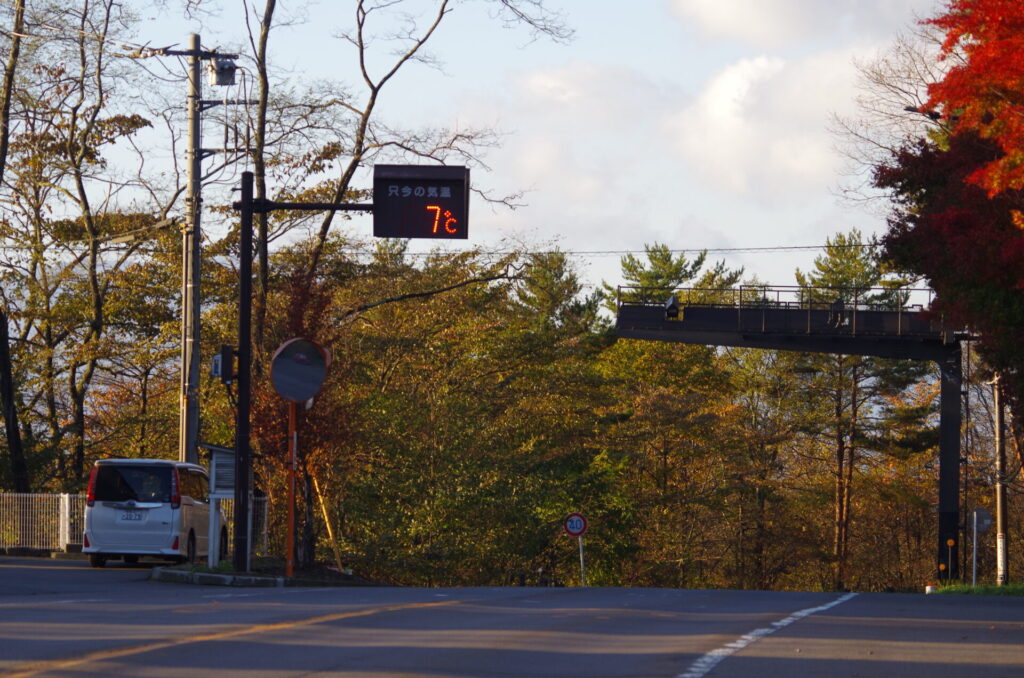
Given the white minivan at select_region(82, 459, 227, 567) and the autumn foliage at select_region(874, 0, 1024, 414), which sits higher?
the autumn foliage at select_region(874, 0, 1024, 414)

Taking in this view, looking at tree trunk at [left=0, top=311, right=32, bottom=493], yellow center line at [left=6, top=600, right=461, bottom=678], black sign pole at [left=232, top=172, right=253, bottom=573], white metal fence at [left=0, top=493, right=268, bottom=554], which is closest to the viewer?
yellow center line at [left=6, top=600, right=461, bottom=678]

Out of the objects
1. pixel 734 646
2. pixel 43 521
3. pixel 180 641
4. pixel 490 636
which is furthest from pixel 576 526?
pixel 180 641

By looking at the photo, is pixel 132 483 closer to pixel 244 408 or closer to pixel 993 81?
pixel 244 408

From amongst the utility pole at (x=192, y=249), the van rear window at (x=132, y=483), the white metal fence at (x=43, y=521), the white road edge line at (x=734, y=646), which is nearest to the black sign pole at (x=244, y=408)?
the van rear window at (x=132, y=483)

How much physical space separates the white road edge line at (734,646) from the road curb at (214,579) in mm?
8447

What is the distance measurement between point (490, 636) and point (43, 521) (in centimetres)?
2003

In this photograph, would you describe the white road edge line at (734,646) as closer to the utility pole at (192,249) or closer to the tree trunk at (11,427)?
the utility pole at (192,249)

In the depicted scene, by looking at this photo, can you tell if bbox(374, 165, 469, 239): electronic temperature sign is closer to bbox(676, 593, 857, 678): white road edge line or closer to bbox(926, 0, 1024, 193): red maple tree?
bbox(926, 0, 1024, 193): red maple tree

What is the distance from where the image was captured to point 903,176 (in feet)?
73.9

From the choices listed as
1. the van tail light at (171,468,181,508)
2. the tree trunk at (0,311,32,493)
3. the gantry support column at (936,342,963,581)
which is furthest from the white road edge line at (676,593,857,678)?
the tree trunk at (0,311,32,493)

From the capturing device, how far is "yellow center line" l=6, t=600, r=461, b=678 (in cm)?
800

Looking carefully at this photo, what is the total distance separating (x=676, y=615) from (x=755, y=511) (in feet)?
150

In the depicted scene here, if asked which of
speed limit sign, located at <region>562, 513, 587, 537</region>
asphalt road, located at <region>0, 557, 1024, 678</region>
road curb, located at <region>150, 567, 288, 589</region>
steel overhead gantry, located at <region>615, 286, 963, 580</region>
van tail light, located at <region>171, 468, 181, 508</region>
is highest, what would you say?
steel overhead gantry, located at <region>615, 286, 963, 580</region>

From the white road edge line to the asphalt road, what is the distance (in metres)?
0.02
